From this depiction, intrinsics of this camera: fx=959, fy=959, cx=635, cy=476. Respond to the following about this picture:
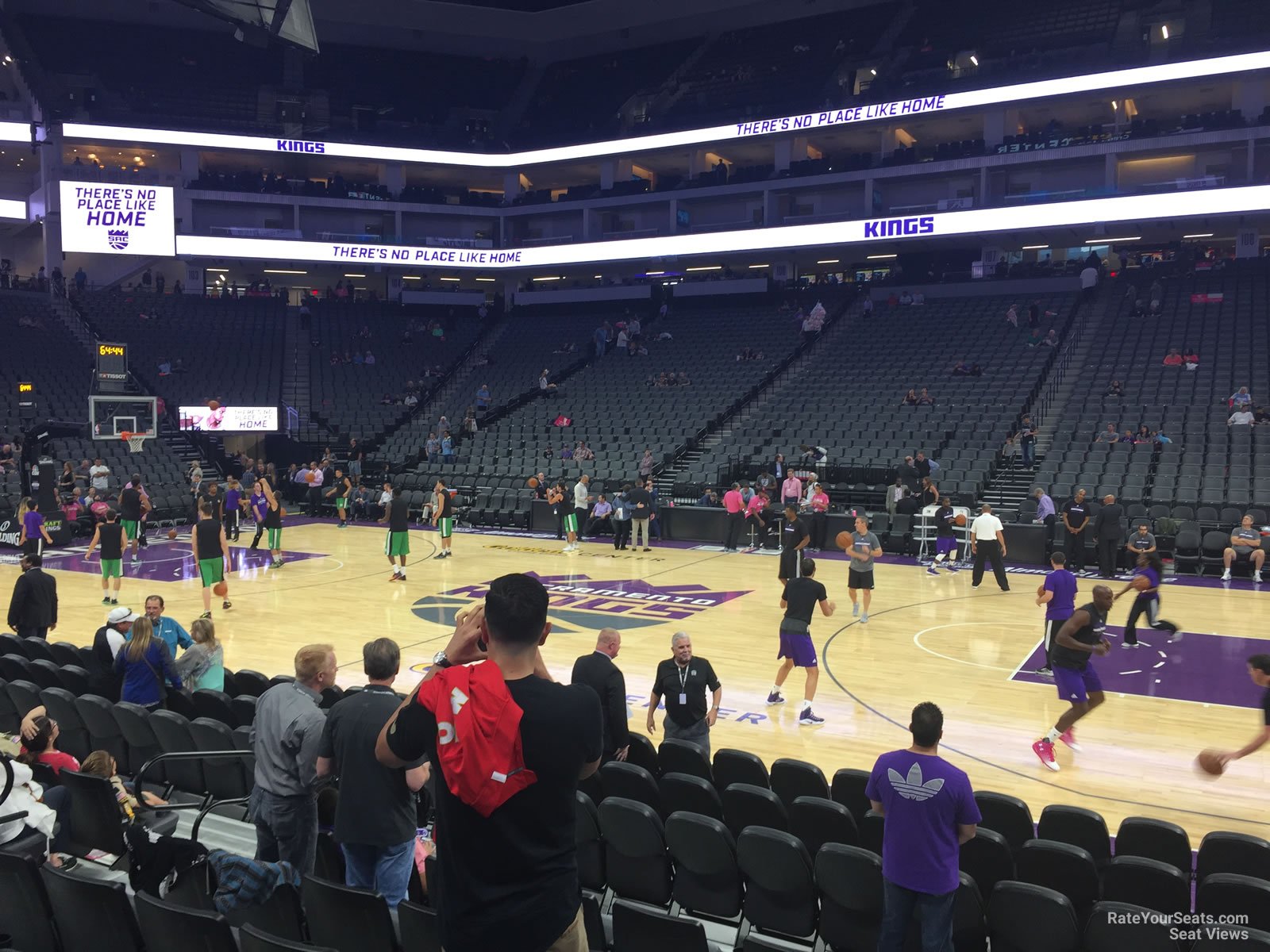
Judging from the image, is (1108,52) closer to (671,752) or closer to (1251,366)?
(1251,366)

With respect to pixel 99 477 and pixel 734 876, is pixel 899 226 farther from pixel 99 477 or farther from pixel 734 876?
pixel 734 876

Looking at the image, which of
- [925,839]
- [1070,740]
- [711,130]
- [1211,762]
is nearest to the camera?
[925,839]

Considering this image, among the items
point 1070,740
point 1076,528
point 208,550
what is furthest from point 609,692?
point 1076,528

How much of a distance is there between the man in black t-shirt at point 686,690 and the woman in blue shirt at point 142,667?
3.96 m

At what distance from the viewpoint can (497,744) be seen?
2.38 metres

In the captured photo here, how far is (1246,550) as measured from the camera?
57.3 ft

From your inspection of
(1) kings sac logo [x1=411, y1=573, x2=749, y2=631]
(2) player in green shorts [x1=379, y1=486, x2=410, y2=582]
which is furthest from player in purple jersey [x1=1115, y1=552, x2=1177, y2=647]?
(2) player in green shorts [x1=379, y1=486, x2=410, y2=582]

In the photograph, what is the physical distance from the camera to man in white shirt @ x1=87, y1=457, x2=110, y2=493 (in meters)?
23.3

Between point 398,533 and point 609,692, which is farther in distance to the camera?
point 398,533

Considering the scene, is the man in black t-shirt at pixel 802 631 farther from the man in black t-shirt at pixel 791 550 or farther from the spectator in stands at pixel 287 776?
the spectator in stands at pixel 287 776

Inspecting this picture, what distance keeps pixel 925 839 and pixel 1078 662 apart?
511 centimetres

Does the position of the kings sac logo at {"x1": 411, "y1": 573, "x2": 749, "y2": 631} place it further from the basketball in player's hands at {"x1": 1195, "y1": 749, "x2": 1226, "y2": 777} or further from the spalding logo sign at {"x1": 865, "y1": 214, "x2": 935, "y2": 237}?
the spalding logo sign at {"x1": 865, "y1": 214, "x2": 935, "y2": 237}

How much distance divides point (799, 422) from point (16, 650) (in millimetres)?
20442

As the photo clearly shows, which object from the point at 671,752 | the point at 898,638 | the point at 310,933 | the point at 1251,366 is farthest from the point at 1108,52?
the point at 310,933
